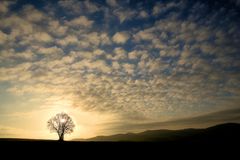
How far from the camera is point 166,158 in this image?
73.9 ft

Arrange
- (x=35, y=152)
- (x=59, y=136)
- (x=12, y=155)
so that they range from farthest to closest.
A: 1. (x=59, y=136)
2. (x=35, y=152)
3. (x=12, y=155)

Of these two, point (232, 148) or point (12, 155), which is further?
point (232, 148)

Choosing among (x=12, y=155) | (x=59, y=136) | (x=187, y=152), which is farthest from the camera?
(x=59, y=136)

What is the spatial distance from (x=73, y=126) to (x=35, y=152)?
56.6 meters

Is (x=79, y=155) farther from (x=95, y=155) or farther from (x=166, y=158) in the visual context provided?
(x=166, y=158)

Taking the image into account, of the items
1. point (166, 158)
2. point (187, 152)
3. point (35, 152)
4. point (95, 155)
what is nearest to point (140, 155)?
point (166, 158)

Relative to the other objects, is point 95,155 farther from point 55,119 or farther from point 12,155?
point 55,119

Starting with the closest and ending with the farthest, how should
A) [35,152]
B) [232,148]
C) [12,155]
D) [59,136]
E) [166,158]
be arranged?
[12,155], [35,152], [166,158], [232,148], [59,136]

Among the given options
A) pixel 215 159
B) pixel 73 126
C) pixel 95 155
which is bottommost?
pixel 215 159

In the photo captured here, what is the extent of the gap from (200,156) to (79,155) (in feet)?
45.8

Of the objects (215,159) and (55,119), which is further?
(55,119)

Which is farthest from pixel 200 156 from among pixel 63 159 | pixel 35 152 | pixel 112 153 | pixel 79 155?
pixel 35 152

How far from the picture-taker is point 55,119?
7612 cm

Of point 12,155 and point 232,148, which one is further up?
point 12,155
